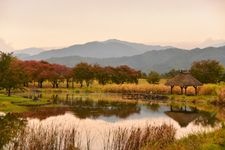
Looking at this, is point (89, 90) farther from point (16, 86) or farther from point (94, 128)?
point (94, 128)

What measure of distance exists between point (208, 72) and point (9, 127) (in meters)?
56.4

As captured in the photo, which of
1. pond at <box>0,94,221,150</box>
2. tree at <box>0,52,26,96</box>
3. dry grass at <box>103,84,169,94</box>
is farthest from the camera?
dry grass at <box>103,84,169,94</box>

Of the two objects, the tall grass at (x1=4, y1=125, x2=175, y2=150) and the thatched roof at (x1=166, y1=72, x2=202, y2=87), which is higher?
the thatched roof at (x1=166, y1=72, x2=202, y2=87)

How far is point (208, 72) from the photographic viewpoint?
7688 centimetres

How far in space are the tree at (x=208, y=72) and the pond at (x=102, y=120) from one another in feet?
96.9

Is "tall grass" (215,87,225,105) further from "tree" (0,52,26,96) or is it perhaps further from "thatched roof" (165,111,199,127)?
"tree" (0,52,26,96)

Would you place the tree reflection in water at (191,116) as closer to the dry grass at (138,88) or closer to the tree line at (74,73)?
the dry grass at (138,88)

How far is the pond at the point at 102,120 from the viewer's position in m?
24.0

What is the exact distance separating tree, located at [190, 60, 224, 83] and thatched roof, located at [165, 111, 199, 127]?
3527cm

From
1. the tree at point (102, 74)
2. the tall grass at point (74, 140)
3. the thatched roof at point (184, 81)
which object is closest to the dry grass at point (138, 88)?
the thatched roof at point (184, 81)

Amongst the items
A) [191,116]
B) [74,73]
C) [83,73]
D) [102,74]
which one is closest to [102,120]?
[191,116]

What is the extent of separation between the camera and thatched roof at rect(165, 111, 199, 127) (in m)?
35.5

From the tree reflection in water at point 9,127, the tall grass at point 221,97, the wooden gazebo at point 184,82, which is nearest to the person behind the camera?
the tree reflection in water at point 9,127

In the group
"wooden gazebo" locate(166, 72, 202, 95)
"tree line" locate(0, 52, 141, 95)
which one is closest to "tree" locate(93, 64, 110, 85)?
"tree line" locate(0, 52, 141, 95)
